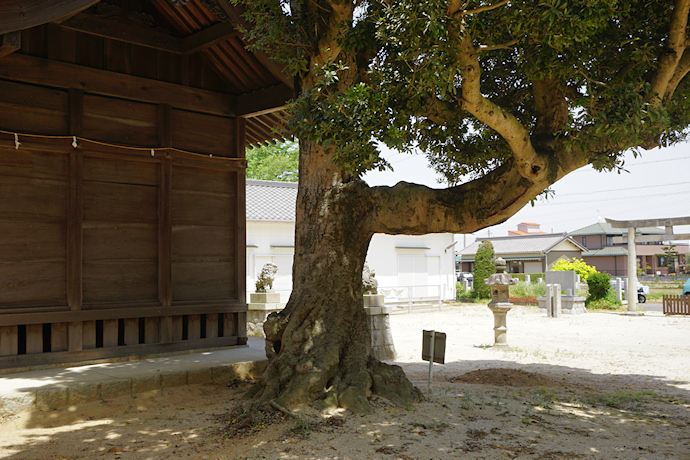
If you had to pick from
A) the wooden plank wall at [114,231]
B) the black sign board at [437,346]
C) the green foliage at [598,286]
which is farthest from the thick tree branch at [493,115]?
the green foliage at [598,286]

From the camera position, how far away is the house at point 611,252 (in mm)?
52375

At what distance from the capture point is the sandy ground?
16.9 ft

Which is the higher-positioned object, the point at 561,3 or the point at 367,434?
the point at 561,3

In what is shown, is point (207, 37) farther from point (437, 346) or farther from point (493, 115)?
point (437, 346)

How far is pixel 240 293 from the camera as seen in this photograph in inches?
375

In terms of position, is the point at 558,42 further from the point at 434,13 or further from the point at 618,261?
the point at 618,261

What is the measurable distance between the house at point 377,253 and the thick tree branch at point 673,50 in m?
16.9

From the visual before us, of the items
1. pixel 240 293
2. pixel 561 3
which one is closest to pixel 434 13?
pixel 561 3

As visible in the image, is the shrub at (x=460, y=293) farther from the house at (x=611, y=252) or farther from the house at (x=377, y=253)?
the house at (x=611, y=252)

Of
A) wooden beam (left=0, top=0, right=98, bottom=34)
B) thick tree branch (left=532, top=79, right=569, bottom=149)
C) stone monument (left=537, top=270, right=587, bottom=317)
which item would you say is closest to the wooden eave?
wooden beam (left=0, top=0, right=98, bottom=34)

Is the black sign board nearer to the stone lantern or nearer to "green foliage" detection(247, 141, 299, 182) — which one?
the stone lantern

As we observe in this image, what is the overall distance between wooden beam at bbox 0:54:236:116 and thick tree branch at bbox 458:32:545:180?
16.1 feet

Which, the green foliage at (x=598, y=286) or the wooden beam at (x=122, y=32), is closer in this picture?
the wooden beam at (x=122, y=32)

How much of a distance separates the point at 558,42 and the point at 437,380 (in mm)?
5447
